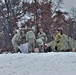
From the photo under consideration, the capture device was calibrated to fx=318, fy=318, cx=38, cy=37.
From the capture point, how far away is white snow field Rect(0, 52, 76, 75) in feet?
23.5

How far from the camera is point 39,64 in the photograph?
24.0 feet

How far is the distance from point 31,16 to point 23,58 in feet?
87.1

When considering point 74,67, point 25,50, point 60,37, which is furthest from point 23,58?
point 60,37

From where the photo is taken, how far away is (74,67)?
281 inches

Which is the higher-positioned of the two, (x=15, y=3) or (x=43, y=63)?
(x=15, y=3)

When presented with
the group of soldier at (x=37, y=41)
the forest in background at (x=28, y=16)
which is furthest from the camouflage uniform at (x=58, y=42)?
the forest in background at (x=28, y=16)

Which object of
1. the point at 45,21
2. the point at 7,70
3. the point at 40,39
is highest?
the point at 45,21

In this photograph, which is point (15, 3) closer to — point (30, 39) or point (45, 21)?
point (45, 21)

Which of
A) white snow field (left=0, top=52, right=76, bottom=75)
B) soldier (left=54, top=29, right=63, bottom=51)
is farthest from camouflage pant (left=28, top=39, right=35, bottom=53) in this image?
white snow field (left=0, top=52, right=76, bottom=75)

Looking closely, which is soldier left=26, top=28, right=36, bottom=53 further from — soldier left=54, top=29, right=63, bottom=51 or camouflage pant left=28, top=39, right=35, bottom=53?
soldier left=54, top=29, right=63, bottom=51

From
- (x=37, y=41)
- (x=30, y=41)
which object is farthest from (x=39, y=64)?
(x=37, y=41)

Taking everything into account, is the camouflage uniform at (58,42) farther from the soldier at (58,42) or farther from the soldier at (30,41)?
the soldier at (30,41)

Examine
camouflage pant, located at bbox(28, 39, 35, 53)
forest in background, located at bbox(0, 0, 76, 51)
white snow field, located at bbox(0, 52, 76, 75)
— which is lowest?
white snow field, located at bbox(0, 52, 76, 75)

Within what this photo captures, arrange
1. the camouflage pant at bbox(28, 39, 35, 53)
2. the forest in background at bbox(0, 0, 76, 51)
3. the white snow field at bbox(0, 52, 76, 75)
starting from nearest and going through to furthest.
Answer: the white snow field at bbox(0, 52, 76, 75) → the camouflage pant at bbox(28, 39, 35, 53) → the forest in background at bbox(0, 0, 76, 51)
